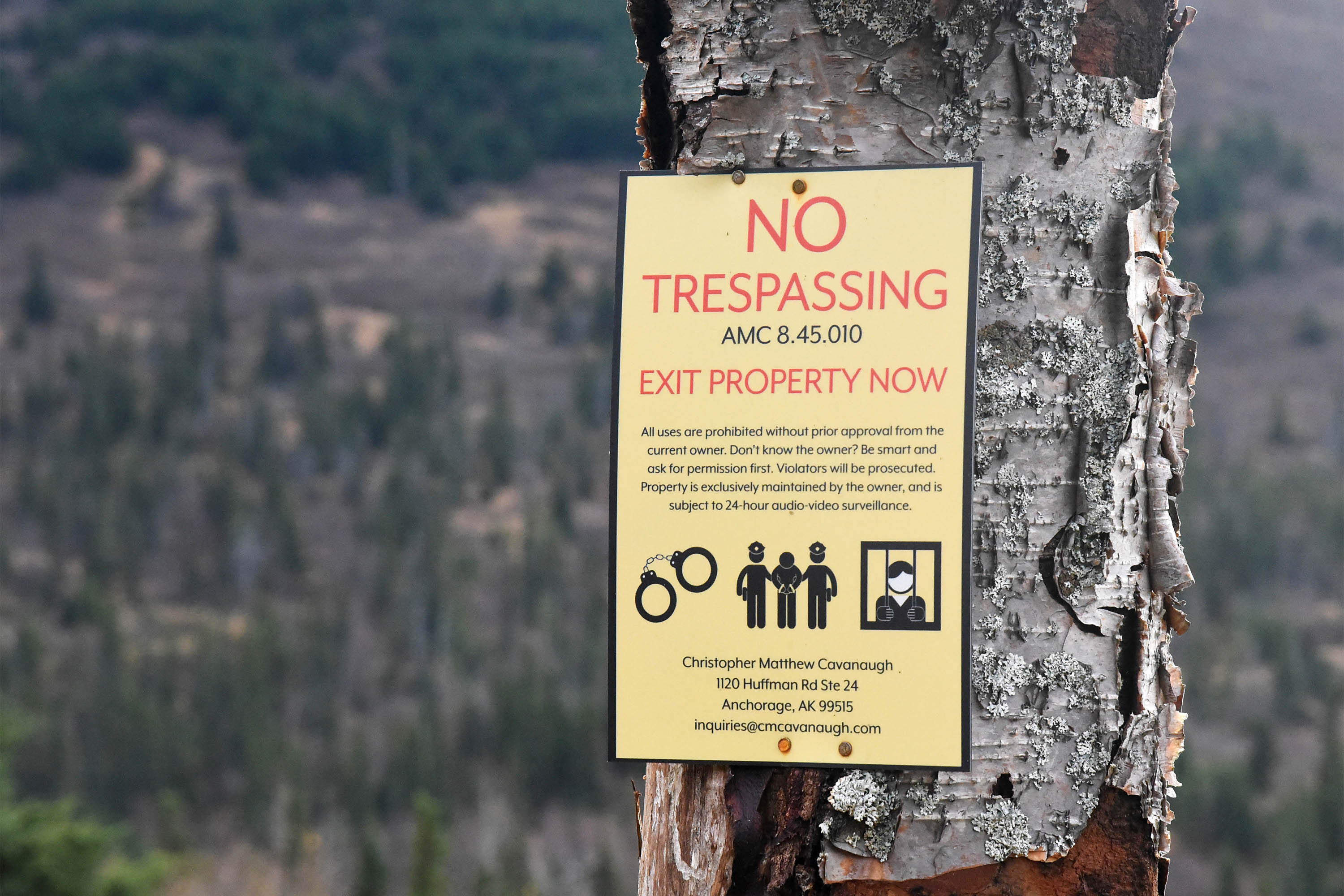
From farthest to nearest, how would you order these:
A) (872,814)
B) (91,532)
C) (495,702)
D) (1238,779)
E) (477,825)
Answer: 1. (91,532)
2. (495,702)
3. (477,825)
4. (1238,779)
5. (872,814)

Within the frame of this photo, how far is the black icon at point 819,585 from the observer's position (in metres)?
1.07

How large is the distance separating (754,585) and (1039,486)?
10.1 inches

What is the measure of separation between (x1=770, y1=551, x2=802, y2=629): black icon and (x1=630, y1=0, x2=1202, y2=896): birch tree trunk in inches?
5.3

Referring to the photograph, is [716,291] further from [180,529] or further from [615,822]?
[180,529]

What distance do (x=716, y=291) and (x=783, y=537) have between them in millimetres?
224

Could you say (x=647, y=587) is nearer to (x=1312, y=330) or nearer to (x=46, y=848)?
(x=46, y=848)

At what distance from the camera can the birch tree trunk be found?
3.43 ft

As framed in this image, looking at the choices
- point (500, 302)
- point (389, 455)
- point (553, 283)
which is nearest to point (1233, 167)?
point (553, 283)

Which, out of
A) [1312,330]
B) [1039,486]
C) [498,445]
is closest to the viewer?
[1039,486]

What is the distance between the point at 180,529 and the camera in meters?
37.4

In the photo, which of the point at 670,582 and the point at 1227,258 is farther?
the point at 1227,258

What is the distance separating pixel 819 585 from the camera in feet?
3.50

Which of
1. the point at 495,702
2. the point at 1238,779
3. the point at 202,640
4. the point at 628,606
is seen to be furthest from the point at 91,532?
the point at 628,606

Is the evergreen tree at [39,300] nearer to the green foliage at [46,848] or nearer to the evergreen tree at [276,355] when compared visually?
the evergreen tree at [276,355]
